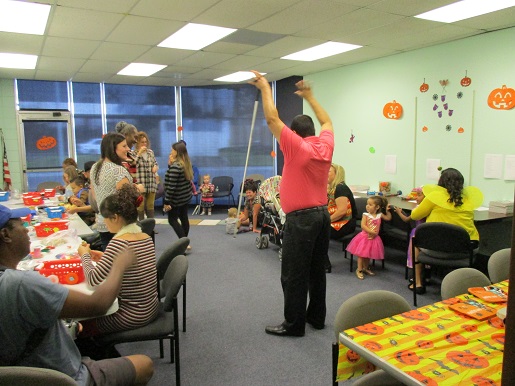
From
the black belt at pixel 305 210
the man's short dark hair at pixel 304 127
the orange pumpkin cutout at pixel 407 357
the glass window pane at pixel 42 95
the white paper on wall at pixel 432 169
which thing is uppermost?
the glass window pane at pixel 42 95

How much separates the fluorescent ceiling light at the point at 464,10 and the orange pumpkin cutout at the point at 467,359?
3207mm

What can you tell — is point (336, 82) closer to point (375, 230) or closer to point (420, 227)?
point (375, 230)

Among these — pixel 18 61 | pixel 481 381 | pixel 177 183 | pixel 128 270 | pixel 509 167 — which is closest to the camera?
pixel 481 381

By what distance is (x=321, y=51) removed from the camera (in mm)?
5543

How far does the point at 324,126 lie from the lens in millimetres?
2971

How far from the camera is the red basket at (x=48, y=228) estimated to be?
124 inches

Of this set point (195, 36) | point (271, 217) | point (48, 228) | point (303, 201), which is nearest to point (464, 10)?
point (303, 201)

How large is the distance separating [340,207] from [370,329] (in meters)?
3.10

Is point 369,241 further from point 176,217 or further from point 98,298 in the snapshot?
point 98,298

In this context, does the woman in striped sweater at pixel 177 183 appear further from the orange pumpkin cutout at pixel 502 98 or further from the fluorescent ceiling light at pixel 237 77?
the orange pumpkin cutout at pixel 502 98

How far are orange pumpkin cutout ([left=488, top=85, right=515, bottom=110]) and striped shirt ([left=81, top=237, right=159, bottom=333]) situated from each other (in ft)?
13.2

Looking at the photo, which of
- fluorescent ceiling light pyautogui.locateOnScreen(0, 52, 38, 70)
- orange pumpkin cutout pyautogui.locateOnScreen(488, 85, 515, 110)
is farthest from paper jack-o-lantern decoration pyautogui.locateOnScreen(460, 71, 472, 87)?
fluorescent ceiling light pyautogui.locateOnScreen(0, 52, 38, 70)

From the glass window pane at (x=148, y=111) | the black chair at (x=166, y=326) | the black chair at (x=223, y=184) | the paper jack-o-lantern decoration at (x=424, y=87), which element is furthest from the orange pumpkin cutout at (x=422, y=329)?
the glass window pane at (x=148, y=111)

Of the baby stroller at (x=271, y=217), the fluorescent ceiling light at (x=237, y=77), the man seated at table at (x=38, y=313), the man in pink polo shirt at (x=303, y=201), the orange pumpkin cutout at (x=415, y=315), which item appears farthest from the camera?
the fluorescent ceiling light at (x=237, y=77)
